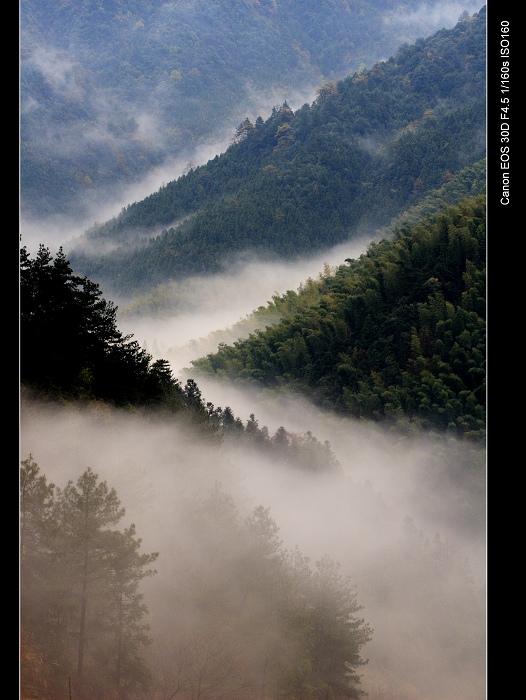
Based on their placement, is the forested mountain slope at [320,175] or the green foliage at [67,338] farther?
the forested mountain slope at [320,175]

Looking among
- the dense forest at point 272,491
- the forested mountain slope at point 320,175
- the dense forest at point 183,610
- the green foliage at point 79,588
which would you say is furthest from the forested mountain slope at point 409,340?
the forested mountain slope at point 320,175

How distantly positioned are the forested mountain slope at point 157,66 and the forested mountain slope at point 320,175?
29.2 meters

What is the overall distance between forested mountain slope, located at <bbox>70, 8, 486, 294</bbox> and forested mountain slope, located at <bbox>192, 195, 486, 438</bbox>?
3488 cm

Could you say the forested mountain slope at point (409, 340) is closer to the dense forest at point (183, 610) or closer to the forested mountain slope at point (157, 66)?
the dense forest at point (183, 610)

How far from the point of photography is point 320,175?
7531 cm

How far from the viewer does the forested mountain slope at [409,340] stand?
1198 inches

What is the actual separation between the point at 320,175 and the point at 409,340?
149ft

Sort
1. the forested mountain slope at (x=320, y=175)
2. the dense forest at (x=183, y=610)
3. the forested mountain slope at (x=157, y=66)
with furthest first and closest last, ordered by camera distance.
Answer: the forested mountain slope at (x=157, y=66)
the forested mountain slope at (x=320, y=175)
the dense forest at (x=183, y=610)

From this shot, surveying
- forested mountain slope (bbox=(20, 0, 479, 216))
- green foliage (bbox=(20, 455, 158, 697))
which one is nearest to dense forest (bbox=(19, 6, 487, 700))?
green foliage (bbox=(20, 455, 158, 697))

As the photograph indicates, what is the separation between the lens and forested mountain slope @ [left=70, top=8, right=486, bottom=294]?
72562 mm

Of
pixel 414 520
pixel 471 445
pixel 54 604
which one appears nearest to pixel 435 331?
pixel 471 445

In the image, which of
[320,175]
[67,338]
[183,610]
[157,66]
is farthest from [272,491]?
[157,66]

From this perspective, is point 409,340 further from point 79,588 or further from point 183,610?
point 79,588

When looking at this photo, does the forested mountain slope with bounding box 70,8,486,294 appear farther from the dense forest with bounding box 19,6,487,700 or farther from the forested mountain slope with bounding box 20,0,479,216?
the forested mountain slope with bounding box 20,0,479,216
